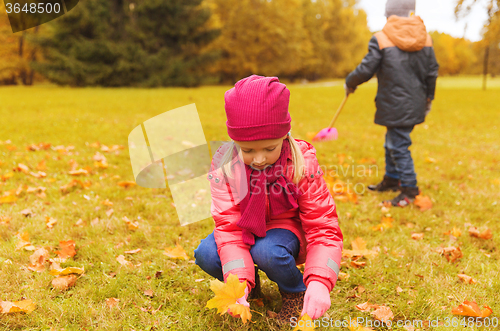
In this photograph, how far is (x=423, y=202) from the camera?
3.51 meters

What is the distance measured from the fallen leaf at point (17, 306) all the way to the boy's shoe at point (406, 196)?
308 cm

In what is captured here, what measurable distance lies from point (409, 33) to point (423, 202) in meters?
1.59

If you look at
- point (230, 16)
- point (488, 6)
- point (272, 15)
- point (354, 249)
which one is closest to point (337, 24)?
point (272, 15)

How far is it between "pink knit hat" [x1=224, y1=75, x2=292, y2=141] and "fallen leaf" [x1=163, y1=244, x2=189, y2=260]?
1195mm

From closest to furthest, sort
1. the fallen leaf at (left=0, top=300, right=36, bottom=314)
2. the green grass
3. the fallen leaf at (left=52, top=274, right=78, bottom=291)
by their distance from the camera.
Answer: the fallen leaf at (left=0, top=300, right=36, bottom=314)
the green grass
the fallen leaf at (left=52, top=274, right=78, bottom=291)

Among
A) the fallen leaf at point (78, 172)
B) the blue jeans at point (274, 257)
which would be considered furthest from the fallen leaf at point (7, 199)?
the blue jeans at point (274, 257)

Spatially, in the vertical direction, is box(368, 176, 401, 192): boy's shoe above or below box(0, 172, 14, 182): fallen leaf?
below

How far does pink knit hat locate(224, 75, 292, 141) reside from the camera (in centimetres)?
158

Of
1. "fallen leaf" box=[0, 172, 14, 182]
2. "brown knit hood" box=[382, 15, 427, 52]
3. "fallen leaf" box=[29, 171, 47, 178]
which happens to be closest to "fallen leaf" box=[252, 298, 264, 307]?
"brown knit hood" box=[382, 15, 427, 52]

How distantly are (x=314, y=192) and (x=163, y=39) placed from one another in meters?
25.5

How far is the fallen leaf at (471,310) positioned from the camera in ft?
6.39

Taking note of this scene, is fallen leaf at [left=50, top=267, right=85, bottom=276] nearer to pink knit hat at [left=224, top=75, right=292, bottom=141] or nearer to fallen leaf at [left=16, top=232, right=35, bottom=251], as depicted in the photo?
fallen leaf at [left=16, top=232, right=35, bottom=251]

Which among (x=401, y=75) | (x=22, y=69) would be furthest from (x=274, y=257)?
(x=22, y=69)

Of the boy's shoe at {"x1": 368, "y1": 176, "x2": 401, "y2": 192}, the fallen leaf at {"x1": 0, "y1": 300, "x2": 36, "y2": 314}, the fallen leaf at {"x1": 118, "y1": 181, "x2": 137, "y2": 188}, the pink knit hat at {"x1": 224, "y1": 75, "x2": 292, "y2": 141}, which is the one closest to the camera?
the pink knit hat at {"x1": 224, "y1": 75, "x2": 292, "y2": 141}
